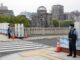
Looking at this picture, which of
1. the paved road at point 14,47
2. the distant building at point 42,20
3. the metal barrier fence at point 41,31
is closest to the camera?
the paved road at point 14,47

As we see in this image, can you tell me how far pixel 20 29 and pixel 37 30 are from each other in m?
17.7

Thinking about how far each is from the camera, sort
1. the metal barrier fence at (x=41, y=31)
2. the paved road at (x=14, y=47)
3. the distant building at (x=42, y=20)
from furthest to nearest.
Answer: the distant building at (x=42, y=20), the metal barrier fence at (x=41, y=31), the paved road at (x=14, y=47)

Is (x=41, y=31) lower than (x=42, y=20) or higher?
lower

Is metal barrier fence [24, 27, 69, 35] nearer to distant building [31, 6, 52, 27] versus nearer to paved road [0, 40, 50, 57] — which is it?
paved road [0, 40, 50, 57]

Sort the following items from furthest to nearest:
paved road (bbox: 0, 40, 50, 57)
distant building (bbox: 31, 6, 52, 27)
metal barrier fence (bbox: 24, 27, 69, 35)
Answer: distant building (bbox: 31, 6, 52, 27) < metal barrier fence (bbox: 24, 27, 69, 35) < paved road (bbox: 0, 40, 50, 57)

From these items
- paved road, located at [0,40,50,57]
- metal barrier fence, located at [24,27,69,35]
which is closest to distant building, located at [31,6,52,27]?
metal barrier fence, located at [24,27,69,35]

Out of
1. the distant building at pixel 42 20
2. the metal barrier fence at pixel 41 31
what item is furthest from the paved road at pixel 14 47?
the distant building at pixel 42 20

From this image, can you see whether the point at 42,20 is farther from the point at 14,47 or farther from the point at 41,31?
the point at 14,47

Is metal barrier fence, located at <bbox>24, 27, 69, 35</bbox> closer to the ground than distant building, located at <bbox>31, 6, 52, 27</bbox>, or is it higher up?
closer to the ground

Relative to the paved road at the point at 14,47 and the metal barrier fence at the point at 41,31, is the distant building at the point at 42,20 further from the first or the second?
the paved road at the point at 14,47

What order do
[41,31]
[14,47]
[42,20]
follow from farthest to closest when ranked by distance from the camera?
[42,20], [41,31], [14,47]

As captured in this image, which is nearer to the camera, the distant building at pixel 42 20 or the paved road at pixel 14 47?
the paved road at pixel 14 47

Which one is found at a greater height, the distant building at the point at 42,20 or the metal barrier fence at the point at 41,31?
the distant building at the point at 42,20

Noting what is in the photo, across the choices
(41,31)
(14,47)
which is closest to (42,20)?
(41,31)
